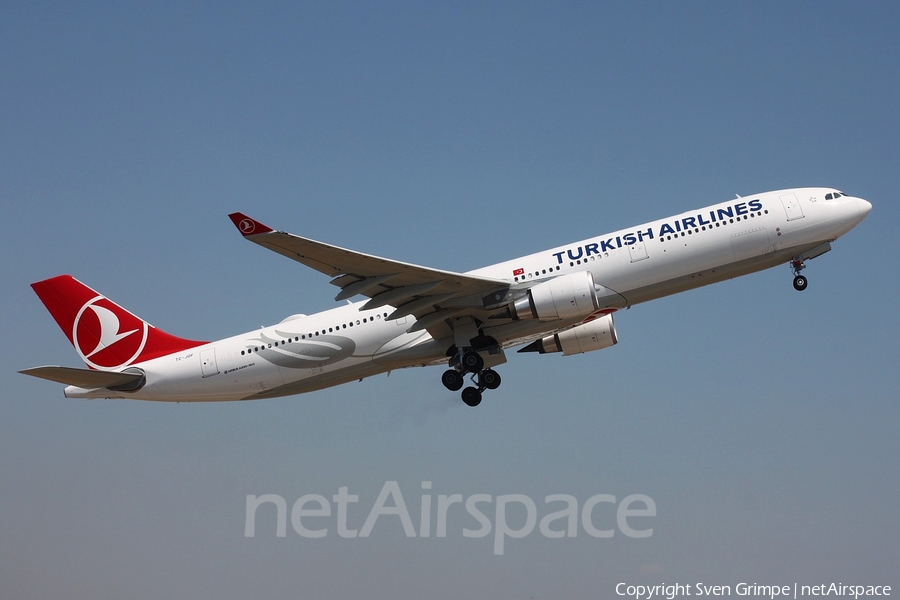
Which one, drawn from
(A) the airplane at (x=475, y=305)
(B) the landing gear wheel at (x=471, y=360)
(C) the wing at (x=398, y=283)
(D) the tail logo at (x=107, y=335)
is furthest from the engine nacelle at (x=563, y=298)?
(D) the tail logo at (x=107, y=335)

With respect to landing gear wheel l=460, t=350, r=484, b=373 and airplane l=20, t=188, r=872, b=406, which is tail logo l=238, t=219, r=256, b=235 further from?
landing gear wheel l=460, t=350, r=484, b=373

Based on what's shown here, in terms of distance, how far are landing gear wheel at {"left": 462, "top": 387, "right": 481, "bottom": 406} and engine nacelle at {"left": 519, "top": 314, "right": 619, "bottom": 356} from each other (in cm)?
373

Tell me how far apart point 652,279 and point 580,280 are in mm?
2588

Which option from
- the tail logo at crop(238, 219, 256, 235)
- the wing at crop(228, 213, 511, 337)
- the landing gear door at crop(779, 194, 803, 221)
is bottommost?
the wing at crop(228, 213, 511, 337)

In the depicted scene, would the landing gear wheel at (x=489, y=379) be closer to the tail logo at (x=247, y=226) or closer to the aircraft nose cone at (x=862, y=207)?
the tail logo at (x=247, y=226)

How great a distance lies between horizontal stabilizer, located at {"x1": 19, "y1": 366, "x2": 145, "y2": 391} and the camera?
33.7m

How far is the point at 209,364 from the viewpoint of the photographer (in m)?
35.4

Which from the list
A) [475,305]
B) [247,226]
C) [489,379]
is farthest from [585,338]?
[247,226]

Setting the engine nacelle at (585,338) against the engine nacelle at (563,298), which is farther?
the engine nacelle at (585,338)

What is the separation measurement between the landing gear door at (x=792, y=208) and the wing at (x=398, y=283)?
9746mm

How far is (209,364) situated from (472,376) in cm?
954

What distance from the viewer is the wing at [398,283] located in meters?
29.2

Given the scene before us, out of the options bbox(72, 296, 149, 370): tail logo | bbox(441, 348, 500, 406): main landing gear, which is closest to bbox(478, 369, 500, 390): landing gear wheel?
bbox(441, 348, 500, 406): main landing gear

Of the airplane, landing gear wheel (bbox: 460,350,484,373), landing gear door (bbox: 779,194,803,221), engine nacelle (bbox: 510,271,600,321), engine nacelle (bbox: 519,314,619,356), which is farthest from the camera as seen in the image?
engine nacelle (bbox: 519,314,619,356)
